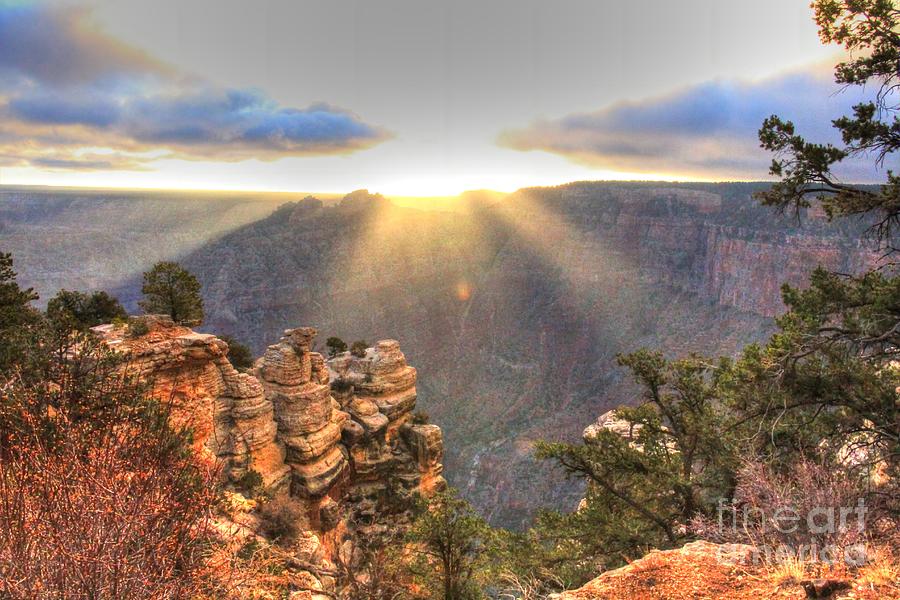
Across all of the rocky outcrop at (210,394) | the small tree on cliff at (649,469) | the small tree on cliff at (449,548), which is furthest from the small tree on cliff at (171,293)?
the small tree on cliff at (649,469)

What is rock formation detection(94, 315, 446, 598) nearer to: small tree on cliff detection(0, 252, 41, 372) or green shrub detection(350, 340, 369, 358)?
green shrub detection(350, 340, 369, 358)

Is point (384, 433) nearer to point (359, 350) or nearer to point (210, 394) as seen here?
point (359, 350)

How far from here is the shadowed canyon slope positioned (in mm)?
53219

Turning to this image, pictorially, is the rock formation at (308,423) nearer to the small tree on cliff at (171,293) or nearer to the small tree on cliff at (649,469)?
the small tree on cliff at (171,293)

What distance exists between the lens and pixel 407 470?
24750 millimetres

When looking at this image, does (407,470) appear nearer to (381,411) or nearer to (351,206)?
(381,411)

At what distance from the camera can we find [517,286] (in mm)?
82500

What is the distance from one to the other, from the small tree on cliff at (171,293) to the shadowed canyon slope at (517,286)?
97.4 ft

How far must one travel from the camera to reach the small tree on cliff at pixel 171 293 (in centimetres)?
2212

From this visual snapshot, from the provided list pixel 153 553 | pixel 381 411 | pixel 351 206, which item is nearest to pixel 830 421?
pixel 153 553

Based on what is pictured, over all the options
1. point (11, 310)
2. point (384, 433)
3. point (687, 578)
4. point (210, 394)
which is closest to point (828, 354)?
point (687, 578)

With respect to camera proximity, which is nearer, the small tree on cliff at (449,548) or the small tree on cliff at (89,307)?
the small tree on cliff at (449,548)

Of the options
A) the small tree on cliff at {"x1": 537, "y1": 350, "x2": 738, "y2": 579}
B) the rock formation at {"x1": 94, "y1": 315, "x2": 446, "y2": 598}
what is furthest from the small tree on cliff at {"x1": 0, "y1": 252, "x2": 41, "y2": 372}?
the small tree on cliff at {"x1": 537, "y1": 350, "x2": 738, "y2": 579}

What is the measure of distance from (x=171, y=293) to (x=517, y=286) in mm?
65759
